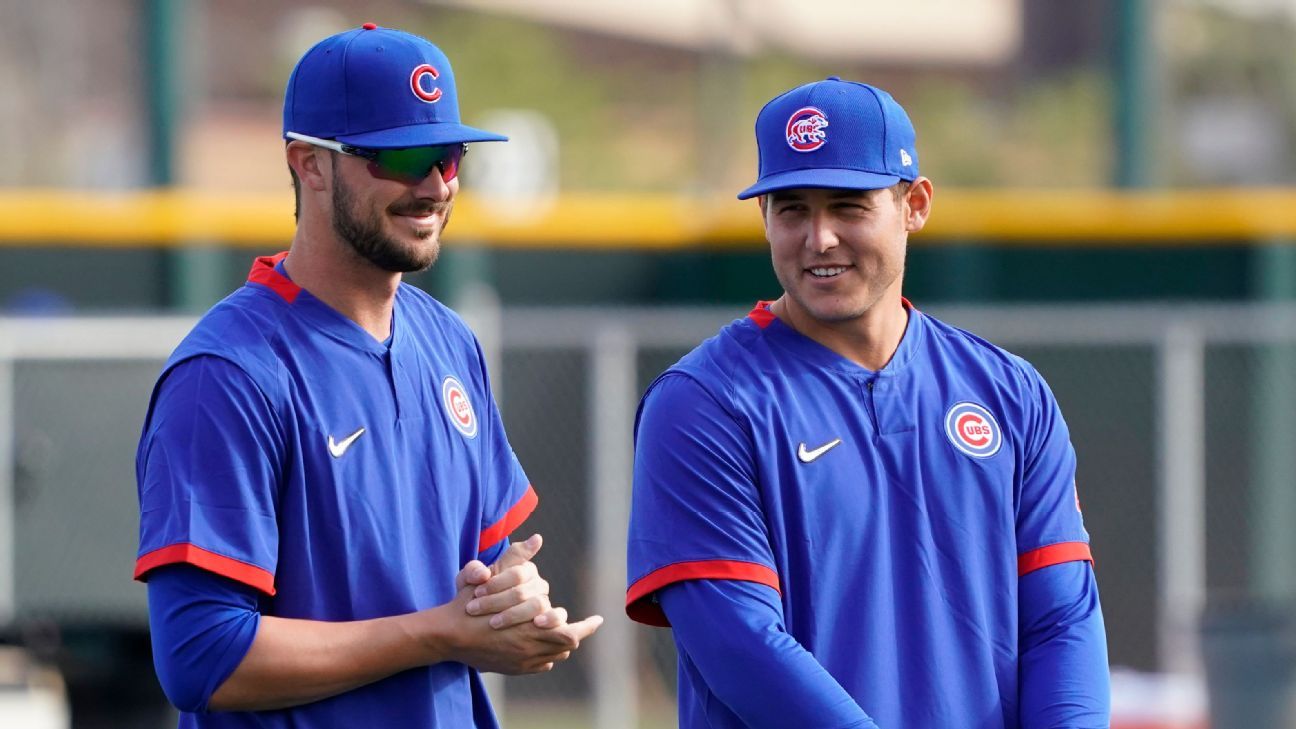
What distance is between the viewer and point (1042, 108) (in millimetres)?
11742

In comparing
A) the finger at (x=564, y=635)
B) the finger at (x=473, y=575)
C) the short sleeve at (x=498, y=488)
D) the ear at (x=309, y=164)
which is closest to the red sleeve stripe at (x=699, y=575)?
the finger at (x=564, y=635)

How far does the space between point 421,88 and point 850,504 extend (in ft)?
3.37

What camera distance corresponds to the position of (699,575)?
126 inches

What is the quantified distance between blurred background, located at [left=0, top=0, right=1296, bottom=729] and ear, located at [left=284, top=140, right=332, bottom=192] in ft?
14.7

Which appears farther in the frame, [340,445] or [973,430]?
[973,430]

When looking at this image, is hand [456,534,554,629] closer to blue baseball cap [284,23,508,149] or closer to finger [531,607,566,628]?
finger [531,607,566,628]

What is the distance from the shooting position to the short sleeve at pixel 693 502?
10.5 feet

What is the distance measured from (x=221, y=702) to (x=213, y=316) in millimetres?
647

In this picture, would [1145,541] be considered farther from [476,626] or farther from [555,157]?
[476,626]

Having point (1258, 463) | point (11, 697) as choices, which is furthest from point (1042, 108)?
point (11, 697)

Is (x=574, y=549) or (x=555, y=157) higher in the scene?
(x=555, y=157)

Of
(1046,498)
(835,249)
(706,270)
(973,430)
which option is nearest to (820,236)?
(835,249)

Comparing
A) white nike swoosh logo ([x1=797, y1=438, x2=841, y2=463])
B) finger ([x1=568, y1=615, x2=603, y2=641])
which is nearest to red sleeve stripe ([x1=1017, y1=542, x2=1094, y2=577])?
white nike swoosh logo ([x1=797, y1=438, x2=841, y2=463])

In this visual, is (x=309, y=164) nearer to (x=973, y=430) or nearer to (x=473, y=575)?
(x=473, y=575)
